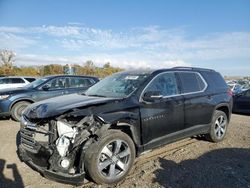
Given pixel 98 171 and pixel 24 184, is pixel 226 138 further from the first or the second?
pixel 24 184

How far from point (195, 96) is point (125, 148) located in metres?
2.21

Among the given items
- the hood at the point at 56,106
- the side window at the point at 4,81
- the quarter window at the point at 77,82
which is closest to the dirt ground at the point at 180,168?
the hood at the point at 56,106

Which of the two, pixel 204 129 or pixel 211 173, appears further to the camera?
pixel 204 129

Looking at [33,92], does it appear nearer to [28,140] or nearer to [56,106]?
[28,140]

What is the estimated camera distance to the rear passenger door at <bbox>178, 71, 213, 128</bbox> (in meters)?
5.49

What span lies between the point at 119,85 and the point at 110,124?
1.24 meters

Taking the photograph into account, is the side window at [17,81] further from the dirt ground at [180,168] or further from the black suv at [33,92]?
the dirt ground at [180,168]

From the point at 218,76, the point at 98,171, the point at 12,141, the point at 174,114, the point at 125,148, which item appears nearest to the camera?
the point at 98,171

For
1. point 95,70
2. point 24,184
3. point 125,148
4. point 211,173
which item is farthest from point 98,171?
point 95,70

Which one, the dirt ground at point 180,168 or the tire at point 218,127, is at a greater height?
the tire at point 218,127

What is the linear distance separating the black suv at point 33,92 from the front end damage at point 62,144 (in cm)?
521

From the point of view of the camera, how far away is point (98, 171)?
3941 mm

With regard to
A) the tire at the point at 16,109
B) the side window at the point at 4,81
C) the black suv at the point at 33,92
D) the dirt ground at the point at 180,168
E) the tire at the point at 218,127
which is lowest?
the dirt ground at the point at 180,168

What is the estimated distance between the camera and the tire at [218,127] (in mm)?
6241
